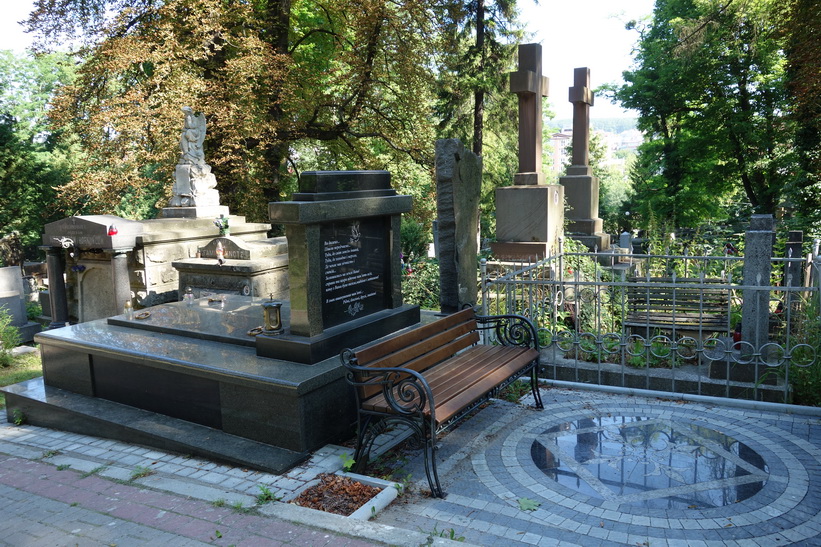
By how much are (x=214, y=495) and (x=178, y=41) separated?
14.6 meters

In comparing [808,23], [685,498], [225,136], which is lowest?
[685,498]

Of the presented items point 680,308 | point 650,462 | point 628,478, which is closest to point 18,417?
point 628,478

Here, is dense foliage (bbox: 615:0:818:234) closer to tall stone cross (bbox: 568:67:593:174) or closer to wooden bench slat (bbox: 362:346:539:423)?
tall stone cross (bbox: 568:67:593:174)

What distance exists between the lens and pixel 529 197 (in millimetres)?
13211

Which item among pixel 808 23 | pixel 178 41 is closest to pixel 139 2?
pixel 178 41

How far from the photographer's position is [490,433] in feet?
18.5

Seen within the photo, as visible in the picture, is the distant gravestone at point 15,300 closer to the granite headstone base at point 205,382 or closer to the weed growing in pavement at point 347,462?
the granite headstone base at point 205,382

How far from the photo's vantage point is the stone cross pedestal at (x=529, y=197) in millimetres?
13164

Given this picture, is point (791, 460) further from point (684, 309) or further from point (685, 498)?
point (684, 309)

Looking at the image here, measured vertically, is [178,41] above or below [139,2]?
below

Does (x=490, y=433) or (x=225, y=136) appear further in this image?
(x=225, y=136)

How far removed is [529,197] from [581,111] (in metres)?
6.67

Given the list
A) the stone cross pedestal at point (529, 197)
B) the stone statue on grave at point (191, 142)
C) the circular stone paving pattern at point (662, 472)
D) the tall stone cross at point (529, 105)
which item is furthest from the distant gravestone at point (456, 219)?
the stone statue on grave at point (191, 142)

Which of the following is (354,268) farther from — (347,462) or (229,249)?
(229,249)
